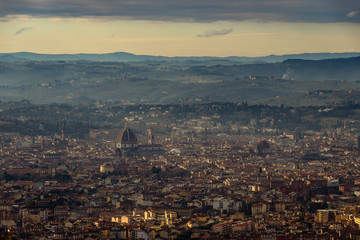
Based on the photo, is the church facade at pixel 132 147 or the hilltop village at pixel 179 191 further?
the church facade at pixel 132 147

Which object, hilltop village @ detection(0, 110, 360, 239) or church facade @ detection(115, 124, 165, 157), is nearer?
hilltop village @ detection(0, 110, 360, 239)

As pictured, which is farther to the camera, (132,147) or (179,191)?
(132,147)

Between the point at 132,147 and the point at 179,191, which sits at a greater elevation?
the point at 179,191

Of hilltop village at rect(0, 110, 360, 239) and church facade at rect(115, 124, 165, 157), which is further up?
hilltop village at rect(0, 110, 360, 239)

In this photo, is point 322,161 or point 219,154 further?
point 219,154

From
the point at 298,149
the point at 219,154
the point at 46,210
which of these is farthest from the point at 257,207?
the point at 298,149

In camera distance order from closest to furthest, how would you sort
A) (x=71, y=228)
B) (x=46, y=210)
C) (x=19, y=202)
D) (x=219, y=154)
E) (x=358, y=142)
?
(x=71, y=228), (x=46, y=210), (x=19, y=202), (x=219, y=154), (x=358, y=142)

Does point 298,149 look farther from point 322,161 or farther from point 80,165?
point 80,165

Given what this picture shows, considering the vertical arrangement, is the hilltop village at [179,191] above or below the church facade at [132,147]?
above
